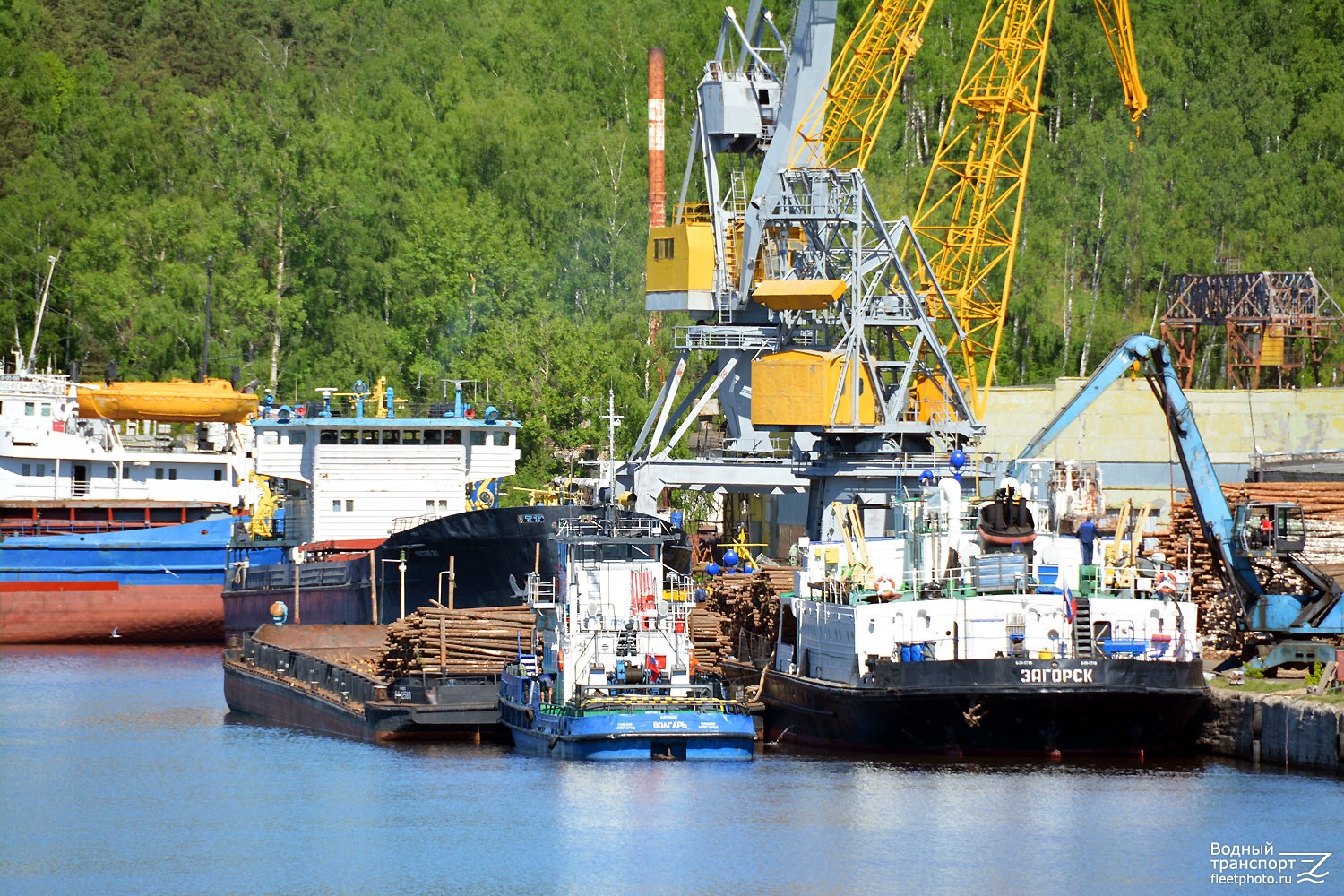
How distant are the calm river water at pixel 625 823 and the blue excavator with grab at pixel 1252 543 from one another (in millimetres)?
4105

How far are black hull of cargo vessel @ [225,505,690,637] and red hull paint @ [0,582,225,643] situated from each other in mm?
10402

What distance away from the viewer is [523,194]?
90562 millimetres

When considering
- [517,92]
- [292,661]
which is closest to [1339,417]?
[292,661]

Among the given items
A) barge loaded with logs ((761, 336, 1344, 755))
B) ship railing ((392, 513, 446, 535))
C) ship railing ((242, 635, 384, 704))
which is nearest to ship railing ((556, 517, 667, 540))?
barge loaded with logs ((761, 336, 1344, 755))

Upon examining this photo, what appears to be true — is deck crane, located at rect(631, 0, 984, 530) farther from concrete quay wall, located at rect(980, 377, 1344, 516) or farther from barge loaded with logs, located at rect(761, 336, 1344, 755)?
barge loaded with logs, located at rect(761, 336, 1344, 755)

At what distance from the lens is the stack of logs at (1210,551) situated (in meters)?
43.4

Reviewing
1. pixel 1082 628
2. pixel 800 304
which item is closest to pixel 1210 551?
pixel 1082 628

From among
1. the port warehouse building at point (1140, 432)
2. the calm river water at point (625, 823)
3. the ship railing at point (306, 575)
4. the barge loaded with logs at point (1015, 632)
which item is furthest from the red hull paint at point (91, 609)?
the barge loaded with logs at point (1015, 632)

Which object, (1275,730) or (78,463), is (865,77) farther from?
(78,463)

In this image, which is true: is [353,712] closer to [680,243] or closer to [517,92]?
[680,243]

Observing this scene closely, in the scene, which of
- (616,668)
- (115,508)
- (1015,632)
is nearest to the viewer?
(1015,632)

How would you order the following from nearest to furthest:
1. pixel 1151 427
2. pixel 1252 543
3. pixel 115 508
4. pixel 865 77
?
pixel 1252 543 → pixel 865 77 → pixel 1151 427 → pixel 115 508

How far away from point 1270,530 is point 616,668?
12531 mm

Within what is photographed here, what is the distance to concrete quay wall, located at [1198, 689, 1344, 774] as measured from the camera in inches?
1385
